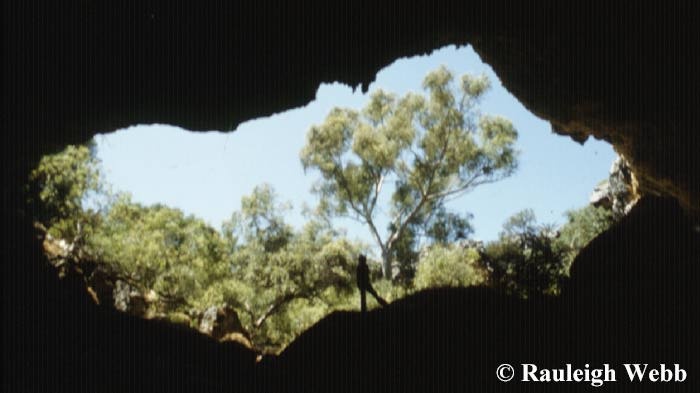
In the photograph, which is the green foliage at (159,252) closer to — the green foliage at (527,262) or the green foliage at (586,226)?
the green foliage at (527,262)

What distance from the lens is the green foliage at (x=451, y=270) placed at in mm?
16141

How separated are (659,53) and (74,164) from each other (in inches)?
709

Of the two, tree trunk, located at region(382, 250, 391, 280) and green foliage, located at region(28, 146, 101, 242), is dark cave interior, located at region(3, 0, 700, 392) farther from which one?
tree trunk, located at region(382, 250, 391, 280)

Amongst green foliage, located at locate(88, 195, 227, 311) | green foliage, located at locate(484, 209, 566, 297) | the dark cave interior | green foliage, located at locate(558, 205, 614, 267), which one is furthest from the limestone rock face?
green foliage, located at locate(88, 195, 227, 311)

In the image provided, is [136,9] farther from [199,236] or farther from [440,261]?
[440,261]

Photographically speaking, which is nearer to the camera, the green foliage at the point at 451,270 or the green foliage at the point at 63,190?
the green foliage at the point at 63,190

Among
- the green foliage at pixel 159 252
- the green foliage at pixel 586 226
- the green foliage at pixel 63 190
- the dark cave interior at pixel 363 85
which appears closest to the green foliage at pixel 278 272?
the green foliage at pixel 159 252

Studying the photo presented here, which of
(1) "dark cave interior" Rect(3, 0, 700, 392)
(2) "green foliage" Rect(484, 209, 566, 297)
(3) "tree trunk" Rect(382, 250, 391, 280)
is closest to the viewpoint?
(1) "dark cave interior" Rect(3, 0, 700, 392)

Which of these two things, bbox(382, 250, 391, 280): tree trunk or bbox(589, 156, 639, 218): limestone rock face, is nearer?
bbox(589, 156, 639, 218): limestone rock face

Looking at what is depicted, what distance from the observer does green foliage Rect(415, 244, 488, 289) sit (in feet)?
53.0

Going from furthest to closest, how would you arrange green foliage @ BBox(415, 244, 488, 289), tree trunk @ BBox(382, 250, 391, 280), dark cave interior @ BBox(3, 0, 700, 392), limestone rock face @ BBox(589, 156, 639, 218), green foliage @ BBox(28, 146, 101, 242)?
tree trunk @ BBox(382, 250, 391, 280) → limestone rock face @ BBox(589, 156, 639, 218) → green foliage @ BBox(415, 244, 488, 289) → green foliage @ BBox(28, 146, 101, 242) → dark cave interior @ BBox(3, 0, 700, 392)

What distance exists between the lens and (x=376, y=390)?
4.61 meters

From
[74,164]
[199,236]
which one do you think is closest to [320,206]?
[199,236]

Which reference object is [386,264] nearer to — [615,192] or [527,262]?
[527,262]
